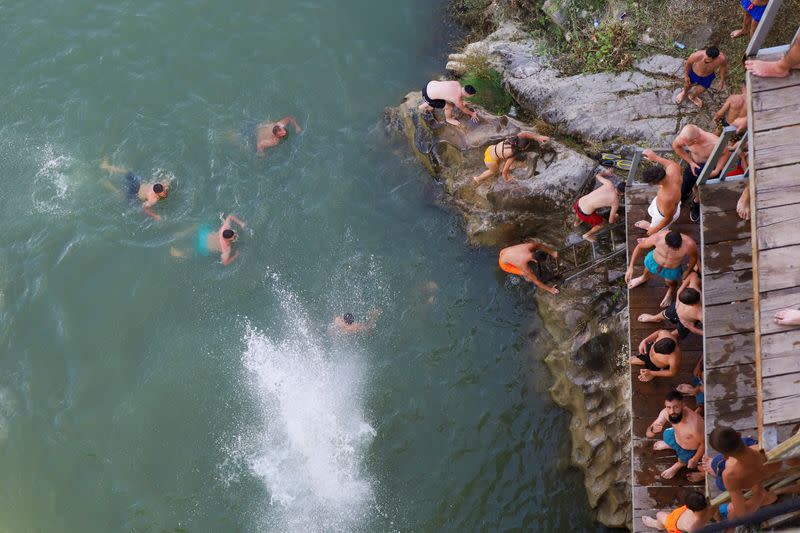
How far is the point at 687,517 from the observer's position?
22.4 ft

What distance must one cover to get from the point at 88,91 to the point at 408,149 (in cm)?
691

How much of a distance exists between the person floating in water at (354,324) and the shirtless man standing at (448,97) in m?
3.80

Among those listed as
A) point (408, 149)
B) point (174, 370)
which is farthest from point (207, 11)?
point (174, 370)

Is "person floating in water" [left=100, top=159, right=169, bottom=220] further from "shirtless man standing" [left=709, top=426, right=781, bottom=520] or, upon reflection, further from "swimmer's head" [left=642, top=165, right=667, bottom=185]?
"shirtless man standing" [left=709, top=426, right=781, bottom=520]

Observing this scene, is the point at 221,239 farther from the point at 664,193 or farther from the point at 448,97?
the point at 664,193

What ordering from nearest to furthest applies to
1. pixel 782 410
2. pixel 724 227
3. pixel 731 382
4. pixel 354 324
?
pixel 782 410
pixel 731 382
pixel 724 227
pixel 354 324

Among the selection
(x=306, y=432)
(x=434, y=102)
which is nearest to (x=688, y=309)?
(x=434, y=102)

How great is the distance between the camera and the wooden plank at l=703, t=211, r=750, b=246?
23.2 ft

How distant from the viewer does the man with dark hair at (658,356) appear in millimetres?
7422

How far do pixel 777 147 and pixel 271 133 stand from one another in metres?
9.13

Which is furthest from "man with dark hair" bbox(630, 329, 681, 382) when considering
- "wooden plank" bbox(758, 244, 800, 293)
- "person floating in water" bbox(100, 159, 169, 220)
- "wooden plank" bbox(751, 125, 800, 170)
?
"person floating in water" bbox(100, 159, 169, 220)

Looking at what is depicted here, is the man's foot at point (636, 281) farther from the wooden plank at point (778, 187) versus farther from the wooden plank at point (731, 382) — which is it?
the wooden plank at point (778, 187)

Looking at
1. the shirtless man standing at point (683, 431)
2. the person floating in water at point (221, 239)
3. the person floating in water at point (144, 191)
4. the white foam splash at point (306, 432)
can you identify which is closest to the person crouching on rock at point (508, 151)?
the white foam splash at point (306, 432)

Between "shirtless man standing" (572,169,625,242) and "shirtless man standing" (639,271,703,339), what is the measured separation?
194 centimetres
